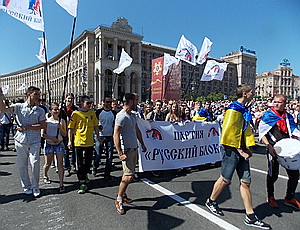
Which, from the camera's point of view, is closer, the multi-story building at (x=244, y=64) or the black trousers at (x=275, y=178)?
the black trousers at (x=275, y=178)

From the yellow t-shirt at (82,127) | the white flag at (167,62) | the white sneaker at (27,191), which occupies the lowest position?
the white sneaker at (27,191)

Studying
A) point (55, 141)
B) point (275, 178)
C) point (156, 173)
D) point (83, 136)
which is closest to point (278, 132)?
point (275, 178)

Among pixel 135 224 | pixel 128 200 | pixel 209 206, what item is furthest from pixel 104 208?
pixel 209 206

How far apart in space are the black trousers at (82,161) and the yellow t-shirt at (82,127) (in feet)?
0.40

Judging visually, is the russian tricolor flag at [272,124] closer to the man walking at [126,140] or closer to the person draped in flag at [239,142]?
the person draped in flag at [239,142]

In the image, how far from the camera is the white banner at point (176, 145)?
5488 millimetres

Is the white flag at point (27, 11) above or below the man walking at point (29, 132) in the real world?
above

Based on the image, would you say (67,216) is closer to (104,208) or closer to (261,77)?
(104,208)

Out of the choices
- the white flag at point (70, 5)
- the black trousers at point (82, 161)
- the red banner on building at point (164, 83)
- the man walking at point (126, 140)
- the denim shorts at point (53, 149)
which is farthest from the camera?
the red banner on building at point (164, 83)

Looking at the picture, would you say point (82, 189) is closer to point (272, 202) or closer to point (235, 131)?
point (235, 131)

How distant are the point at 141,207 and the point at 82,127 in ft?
6.83

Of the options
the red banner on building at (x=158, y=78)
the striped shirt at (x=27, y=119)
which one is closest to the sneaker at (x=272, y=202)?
the striped shirt at (x=27, y=119)

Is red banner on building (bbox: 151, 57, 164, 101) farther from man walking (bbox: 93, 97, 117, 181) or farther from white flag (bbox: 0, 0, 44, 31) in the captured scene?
white flag (bbox: 0, 0, 44, 31)

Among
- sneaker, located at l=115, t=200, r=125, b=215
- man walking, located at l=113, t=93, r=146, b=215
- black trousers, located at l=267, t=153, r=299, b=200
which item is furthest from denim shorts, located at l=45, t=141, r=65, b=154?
black trousers, located at l=267, t=153, r=299, b=200
